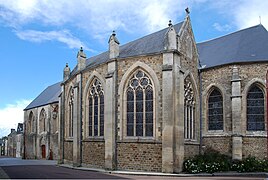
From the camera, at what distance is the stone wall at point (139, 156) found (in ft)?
61.4

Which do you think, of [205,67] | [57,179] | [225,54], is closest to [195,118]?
[205,67]

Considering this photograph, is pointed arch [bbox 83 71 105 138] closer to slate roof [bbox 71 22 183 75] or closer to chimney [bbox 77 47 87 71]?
chimney [bbox 77 47 87 71]

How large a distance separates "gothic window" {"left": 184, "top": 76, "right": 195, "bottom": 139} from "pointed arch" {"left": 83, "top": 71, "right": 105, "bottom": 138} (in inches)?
224

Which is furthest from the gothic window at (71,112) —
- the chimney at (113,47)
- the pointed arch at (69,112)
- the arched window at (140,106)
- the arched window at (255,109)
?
the arched window at (255,109)

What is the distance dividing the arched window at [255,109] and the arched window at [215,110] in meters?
1.84

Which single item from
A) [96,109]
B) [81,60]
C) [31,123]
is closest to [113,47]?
[96,109]

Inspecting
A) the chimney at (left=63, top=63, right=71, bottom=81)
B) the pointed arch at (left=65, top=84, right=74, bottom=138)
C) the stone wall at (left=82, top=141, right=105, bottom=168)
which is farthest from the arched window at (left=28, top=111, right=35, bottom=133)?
the stone wall at (left=82, top=141, right=105, bottom=168)

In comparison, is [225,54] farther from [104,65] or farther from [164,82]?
[104,65]

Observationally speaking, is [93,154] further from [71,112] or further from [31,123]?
[31,123]

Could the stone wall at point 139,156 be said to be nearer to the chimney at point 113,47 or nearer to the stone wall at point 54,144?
the chimney at point 113,47

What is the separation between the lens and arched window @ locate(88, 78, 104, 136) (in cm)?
2219

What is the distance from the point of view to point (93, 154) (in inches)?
871

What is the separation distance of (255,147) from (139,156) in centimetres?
751

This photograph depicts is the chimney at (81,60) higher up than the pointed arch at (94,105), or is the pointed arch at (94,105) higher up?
the chimney at (81,60)
